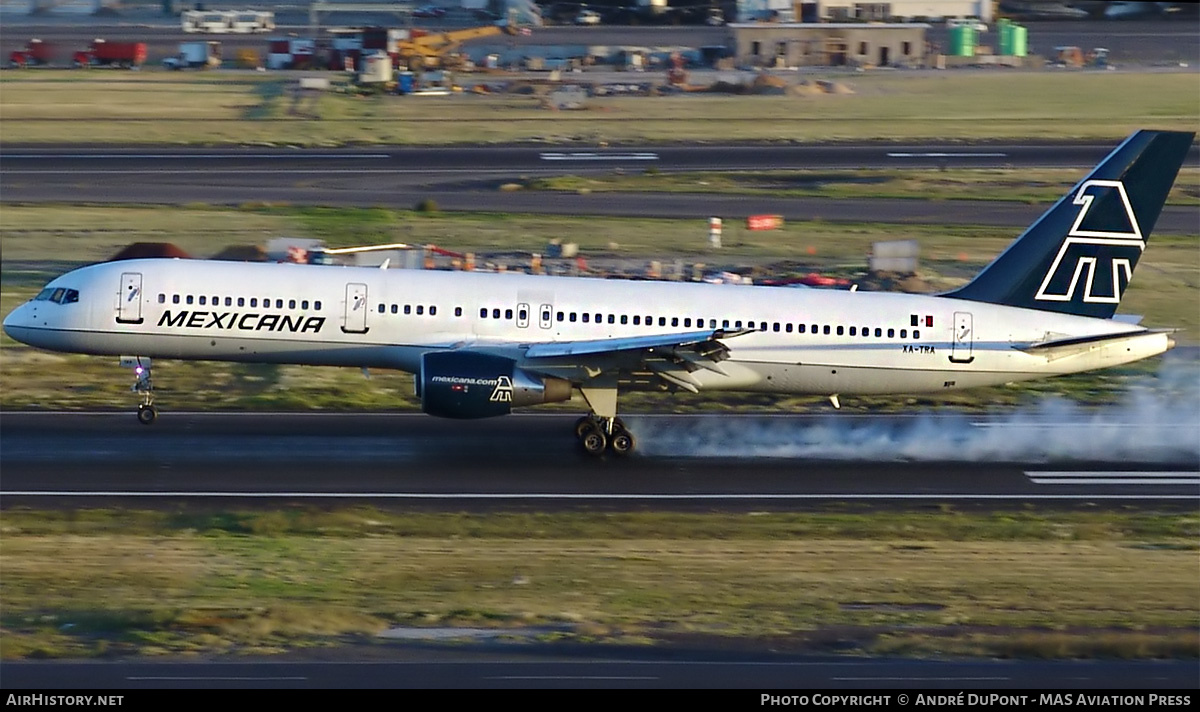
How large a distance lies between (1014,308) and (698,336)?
26.7 feet

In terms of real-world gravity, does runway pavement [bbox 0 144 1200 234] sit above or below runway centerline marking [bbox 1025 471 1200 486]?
above

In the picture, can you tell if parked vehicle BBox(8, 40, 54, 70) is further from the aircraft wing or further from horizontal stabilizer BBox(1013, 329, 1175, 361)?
horizontal stabilizer BBox(1013, 329, 1175, 361)

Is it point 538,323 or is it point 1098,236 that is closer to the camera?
point 538,323

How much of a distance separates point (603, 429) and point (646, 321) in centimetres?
267

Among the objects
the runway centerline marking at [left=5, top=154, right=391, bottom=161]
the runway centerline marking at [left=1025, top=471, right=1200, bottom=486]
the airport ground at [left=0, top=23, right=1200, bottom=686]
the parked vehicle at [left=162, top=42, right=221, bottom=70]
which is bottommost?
the runway centerline marking at [left=1025, top=471, right=1200, bottom=486]

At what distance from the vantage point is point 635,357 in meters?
33.6

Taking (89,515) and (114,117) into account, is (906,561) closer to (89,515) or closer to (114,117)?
(89,515)

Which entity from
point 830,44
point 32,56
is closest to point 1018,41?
point 830,44

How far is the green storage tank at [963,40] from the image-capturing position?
359 feet

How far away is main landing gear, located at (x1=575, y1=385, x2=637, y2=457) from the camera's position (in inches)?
1357

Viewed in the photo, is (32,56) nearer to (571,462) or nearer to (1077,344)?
(571,462)

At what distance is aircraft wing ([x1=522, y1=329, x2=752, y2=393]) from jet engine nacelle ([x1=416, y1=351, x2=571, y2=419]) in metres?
0.83

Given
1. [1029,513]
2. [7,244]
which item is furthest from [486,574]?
[7,244]

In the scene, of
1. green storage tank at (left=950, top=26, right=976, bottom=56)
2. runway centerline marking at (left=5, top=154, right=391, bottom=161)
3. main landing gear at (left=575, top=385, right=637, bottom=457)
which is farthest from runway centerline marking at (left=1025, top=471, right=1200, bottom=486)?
green storage tank at (left=950, top=26, right=976, bottom=56)
